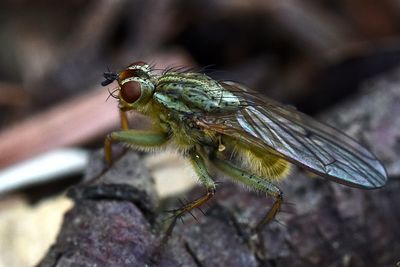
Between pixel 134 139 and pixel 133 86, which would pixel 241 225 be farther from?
pixel 133 86

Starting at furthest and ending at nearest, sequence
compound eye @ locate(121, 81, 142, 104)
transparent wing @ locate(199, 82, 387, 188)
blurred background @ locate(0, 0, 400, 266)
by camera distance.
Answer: blurred background @ locate(0, 0, 400, 266) < compound eye @ locate(121, 81, 142, 104) < transparent wing @ locate(199, 82, 387, 188)

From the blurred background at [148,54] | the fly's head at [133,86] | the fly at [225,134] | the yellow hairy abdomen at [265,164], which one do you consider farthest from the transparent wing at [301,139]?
the blurred background at [148,54]

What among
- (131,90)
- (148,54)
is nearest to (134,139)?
(131,90)

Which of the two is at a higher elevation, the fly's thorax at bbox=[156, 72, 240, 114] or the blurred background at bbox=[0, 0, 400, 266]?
the blurred background at bbox=[0, 0, 400, 266]

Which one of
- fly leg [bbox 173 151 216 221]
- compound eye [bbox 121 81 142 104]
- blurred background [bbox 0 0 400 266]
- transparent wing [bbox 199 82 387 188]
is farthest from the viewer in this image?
blurred background [bbox 0 0 400 266]

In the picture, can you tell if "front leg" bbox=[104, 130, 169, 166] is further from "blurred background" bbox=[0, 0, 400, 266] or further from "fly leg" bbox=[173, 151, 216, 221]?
"blurred background" bbox=[0, 0, 400, 266]

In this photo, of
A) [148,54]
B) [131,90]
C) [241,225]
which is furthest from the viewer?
[148,54]

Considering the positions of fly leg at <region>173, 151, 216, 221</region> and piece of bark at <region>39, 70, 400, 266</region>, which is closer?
piece of bark at <region>39, 70, 400, 266</region>

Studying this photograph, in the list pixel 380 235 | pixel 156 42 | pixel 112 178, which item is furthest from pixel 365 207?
pixel 156 42

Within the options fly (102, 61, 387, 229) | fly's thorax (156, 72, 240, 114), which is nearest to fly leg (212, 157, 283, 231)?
fly (102, 61, 387, 229)
